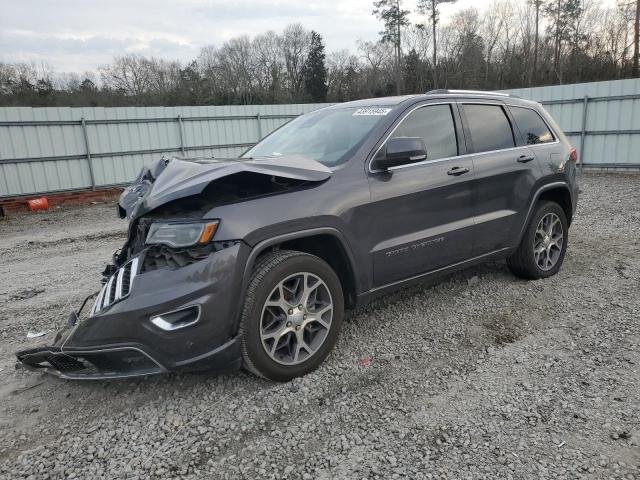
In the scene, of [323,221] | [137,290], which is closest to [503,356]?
[323,221]

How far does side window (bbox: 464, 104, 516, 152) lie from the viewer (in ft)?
13.8

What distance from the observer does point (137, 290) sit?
8.67ft

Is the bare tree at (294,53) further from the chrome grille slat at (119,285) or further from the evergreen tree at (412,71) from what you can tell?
the chrome grille slat at (119,285)

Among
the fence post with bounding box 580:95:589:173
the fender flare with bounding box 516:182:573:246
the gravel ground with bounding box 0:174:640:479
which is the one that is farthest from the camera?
the fence post with bounding box 580:95:589:173

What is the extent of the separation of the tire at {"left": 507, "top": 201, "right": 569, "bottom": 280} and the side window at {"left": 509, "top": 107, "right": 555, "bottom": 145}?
670mm

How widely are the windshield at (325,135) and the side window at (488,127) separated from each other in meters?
0.98

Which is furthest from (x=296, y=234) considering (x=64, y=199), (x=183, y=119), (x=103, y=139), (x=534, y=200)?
(x=183, y=119)

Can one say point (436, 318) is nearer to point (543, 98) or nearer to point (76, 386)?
point (76, 386)

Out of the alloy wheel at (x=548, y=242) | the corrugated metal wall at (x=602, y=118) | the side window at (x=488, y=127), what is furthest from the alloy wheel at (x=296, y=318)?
the corrugated metal wall at (x=602, y=118)

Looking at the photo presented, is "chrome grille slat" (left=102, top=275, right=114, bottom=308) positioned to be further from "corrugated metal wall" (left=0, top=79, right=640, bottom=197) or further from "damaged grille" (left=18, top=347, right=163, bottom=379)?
"corrugated metal wall" (left=0, top=79, right=640, bottom=197)

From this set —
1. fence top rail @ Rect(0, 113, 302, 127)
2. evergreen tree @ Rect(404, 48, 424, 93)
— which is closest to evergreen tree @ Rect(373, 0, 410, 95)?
evergreen tree @ Rect(404, 48, 424, 93)

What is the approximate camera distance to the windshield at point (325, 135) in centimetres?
358

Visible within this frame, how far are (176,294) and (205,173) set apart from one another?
758mm

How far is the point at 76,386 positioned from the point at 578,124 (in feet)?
49.6
